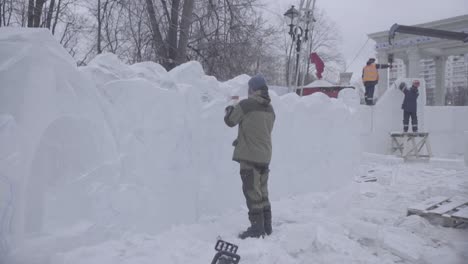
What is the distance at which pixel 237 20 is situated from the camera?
398 inches

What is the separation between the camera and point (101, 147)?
285 cm

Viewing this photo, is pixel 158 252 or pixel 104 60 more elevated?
pixel 104 60

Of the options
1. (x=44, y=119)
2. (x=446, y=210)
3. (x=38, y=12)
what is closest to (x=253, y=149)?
(x=44, y=119)

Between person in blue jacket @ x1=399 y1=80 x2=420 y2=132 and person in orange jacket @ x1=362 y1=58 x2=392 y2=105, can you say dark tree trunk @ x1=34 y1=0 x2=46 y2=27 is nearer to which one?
person in orange jacket @ x1=362 y1=58 x2=392 y2=105

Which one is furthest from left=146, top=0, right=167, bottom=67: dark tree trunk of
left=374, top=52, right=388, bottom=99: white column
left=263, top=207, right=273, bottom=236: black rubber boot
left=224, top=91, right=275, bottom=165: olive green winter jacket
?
left=374, top=52, right=388, bottom=99: white column

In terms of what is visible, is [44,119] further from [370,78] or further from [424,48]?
[424,48]

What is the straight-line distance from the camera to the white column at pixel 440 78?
61.7 ft

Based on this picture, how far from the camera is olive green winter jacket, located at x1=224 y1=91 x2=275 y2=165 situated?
3.38 metres

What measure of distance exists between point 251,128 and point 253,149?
185 mm

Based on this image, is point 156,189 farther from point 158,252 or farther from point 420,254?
point 420,254

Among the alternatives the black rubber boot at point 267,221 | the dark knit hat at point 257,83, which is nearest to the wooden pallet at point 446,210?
the black rubber boot at point 267,221

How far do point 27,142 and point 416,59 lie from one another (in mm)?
17973

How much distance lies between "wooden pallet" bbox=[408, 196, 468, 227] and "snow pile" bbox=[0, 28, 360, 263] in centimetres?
205

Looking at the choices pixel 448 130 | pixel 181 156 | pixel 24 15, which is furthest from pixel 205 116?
pixel 24 15
